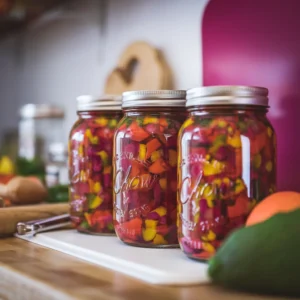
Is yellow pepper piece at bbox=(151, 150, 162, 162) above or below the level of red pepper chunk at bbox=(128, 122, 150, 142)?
below

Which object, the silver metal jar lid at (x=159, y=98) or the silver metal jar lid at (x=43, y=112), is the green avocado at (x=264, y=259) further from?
the silver metal jar lid at (x=43, y=112)

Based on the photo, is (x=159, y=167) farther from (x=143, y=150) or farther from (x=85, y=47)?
(x=85, y=47)

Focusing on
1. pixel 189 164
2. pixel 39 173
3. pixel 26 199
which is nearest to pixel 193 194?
pixel 189 164

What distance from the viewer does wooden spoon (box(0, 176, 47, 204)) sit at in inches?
38.8

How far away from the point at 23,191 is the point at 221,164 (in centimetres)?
47

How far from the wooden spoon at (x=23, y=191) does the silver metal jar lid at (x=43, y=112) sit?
53 centimetres

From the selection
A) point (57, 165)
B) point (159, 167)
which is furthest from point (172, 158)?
point (57, 165)

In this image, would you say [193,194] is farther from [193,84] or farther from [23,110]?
[23,110]

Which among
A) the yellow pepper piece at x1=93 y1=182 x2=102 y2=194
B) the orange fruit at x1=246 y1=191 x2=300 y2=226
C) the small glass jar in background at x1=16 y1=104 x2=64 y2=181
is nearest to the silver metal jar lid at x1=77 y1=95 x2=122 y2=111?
the yellow pepper piece at x1=93 y1=182 x2=102 y2=194

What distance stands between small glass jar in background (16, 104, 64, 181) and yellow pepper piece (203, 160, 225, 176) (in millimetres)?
945

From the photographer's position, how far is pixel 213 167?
0.63m

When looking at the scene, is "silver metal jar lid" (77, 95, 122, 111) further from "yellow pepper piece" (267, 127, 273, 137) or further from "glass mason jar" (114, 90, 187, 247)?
"yellow pepper piece" (267, 127, 273, 137)

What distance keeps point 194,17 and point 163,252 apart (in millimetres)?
567

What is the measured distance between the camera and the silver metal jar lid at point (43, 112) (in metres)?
1.54
